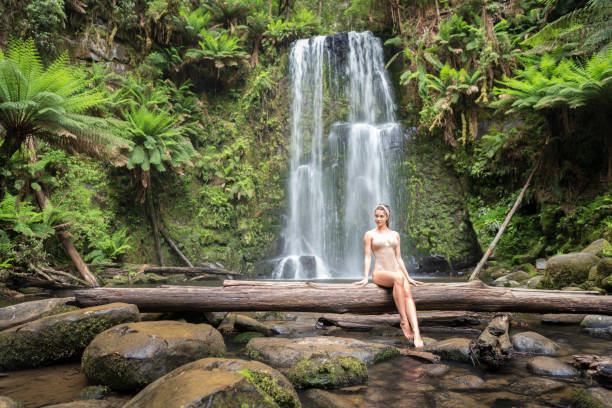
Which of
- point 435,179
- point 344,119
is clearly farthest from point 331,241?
point 344,119

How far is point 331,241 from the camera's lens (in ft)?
44.9

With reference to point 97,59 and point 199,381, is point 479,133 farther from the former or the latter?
point 97,59

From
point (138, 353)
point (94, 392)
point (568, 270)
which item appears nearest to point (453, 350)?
point (138, 353)

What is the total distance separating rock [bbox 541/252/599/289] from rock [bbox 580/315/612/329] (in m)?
1.63

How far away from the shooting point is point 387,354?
354 centimetres

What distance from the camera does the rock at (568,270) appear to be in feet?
19.5

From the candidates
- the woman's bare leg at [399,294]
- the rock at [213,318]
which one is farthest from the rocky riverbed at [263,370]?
the rock at [213,318]

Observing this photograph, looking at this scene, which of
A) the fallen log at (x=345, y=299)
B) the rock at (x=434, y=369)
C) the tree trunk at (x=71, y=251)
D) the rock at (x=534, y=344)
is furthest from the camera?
the tree trunk at (x=71, y=251)

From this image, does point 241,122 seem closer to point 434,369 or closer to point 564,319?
point 564,319

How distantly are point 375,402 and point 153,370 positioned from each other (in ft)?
6.01

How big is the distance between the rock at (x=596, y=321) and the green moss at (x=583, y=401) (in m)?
2.59

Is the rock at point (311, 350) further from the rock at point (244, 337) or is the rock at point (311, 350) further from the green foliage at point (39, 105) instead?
the green foliage at point (39, 105)

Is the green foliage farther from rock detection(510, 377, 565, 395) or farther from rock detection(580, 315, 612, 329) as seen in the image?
rock detection(580, 315, 612, 329)

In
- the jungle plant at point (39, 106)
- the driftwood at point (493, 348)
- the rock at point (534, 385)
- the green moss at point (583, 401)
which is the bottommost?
the rock at point (534, 385)
